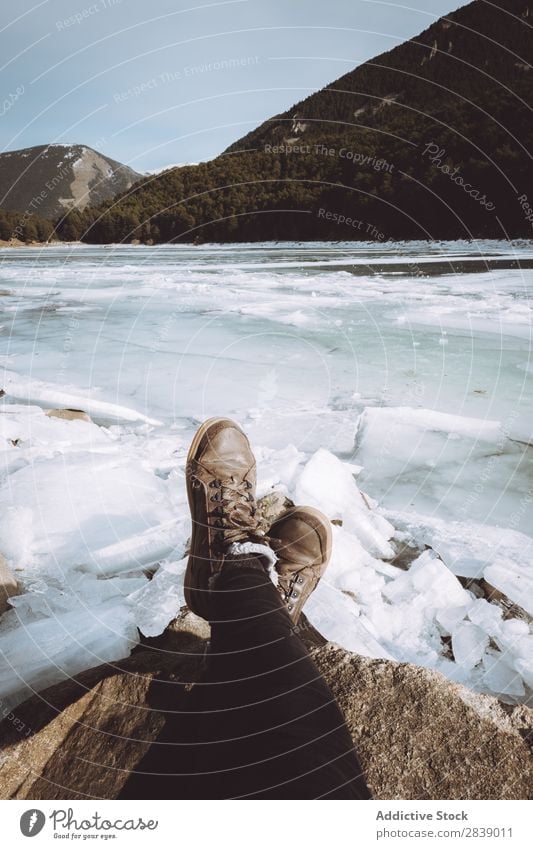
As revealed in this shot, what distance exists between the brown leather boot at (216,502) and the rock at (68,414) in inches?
41.7

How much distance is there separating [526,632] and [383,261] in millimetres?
11121

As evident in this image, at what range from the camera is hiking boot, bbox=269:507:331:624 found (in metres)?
1.51

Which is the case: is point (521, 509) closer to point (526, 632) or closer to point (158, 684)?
point (526, 632)

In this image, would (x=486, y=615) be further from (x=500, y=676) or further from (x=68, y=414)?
(x=68, y=414)

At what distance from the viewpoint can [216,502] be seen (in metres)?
1.81

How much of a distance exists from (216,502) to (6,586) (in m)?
0.76

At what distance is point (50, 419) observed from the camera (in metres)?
2.54

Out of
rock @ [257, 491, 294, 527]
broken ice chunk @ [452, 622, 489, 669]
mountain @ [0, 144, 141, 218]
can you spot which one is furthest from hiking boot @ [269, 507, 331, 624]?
mountain @ [0, 144, 141, 218]

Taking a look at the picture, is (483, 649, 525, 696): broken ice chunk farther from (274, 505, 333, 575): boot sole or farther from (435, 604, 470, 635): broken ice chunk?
(274, 505, 333, 575): boot sole

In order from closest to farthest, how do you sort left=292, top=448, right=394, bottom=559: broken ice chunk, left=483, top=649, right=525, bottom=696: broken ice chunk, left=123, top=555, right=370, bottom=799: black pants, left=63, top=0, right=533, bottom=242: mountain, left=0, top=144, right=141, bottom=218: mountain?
left=123, top=555, right=370, bottom=799: black pants → left=483, top=649, right=525, bottom=696: broken ice chunk → left=292, top=448, right=394, bottom=559: broken ice chunk → left=63, top=0, right=533, bottom=242: mountain → left=0, top=144, right=141, bottom=218: mountain

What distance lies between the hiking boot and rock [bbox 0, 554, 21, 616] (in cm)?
84

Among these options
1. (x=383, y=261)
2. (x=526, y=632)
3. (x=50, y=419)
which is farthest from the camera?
(x=383, y=261)

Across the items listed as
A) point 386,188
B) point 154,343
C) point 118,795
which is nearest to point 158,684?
point 118,795

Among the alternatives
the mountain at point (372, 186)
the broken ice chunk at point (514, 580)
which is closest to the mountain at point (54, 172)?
the mountain at point (372, 186)
